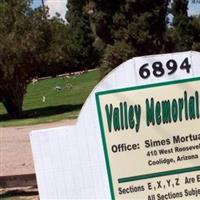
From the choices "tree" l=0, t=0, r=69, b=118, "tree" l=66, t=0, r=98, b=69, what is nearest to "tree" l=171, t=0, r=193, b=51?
"tree" l=66, t=0, r=98, b=69

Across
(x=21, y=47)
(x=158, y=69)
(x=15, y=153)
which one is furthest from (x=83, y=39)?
(x=158, y=69)

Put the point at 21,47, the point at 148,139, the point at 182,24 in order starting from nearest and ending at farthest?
the point at 148,139 < the point at 21,47 < the point at 182,24

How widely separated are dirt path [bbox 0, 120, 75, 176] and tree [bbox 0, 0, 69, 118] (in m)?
6.27

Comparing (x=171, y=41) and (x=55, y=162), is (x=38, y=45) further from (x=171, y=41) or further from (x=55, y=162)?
(x=55, y=162)

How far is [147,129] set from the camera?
4820 mm

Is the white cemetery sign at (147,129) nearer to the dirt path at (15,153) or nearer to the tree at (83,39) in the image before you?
the dirt path at (15,153)

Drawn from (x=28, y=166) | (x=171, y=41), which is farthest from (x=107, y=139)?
(x=171, y=41)

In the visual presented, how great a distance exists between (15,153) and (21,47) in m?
14.4

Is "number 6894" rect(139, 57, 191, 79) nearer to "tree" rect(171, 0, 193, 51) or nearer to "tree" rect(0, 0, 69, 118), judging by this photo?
"tree" rect(0, 0, 69, 118)

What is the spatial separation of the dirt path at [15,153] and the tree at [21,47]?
6269 mm

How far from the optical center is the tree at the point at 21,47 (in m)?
29.6

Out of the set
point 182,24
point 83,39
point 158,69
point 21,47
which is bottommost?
point 83,39

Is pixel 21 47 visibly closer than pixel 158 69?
No

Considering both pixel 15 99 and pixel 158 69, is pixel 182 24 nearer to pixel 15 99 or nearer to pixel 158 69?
pixel 15 99
